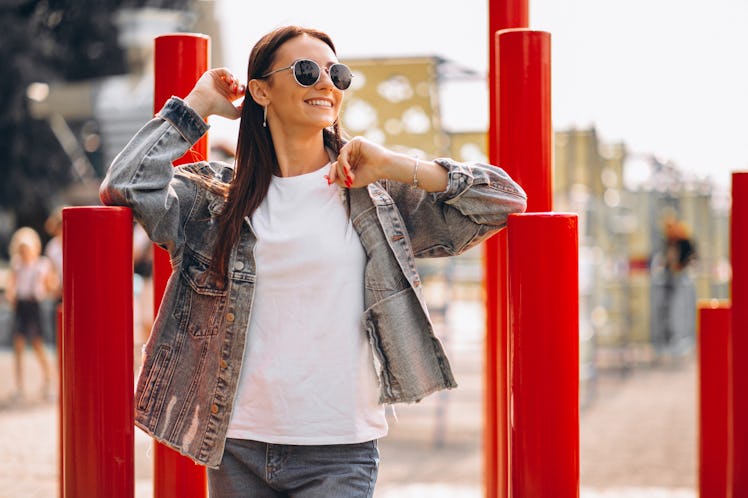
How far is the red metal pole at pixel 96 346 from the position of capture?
1.96m

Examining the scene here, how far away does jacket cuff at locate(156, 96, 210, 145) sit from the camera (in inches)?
84.7

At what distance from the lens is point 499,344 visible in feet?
7.93

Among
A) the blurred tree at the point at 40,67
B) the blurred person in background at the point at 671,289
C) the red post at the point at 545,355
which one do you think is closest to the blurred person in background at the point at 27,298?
the blurred person in background at the point at 671,289

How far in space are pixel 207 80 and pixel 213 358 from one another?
584mm

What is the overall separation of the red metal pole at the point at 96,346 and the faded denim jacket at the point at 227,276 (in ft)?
0.38

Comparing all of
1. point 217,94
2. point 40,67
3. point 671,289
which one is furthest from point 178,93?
point 40,67

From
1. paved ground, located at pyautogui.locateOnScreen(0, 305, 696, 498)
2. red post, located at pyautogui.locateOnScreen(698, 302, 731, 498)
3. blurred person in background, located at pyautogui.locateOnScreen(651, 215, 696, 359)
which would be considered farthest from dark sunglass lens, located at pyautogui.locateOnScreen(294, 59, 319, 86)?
blurred person in background, located at pyautogui.locateOnScreen(651, 215, 696, 359)

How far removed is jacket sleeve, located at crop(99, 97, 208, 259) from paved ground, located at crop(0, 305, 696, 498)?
9.56 ft

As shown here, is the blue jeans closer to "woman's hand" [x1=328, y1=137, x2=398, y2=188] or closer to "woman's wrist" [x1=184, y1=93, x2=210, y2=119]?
"woman's hand" [x1=328, y1=137, x2=398, y2=188]

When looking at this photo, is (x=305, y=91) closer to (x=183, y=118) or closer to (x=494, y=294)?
(x=183, y=118)

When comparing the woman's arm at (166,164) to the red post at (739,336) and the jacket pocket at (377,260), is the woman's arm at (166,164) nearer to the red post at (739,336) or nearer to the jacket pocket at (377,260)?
the jacket pocket at (377,260)

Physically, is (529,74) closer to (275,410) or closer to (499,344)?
(499,344)

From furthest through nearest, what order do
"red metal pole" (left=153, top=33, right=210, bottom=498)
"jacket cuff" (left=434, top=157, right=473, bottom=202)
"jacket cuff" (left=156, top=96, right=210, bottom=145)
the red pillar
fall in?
1. "red metal pole" (left=153, top=33, right=210, bottom=498)
2. the red pillar
3. "jacket cuff" (left=156, top=96, right=210, bottom=145)
4. "jacket cuff" (left=434, top=157, right=473, bottom=202)

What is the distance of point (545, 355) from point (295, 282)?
49 centimetres
